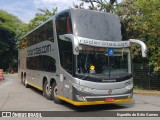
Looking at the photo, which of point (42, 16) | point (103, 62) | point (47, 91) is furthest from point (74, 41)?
point (42, 16)

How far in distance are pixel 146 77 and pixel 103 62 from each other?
9.40 m

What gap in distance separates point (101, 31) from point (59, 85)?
2.88 metres

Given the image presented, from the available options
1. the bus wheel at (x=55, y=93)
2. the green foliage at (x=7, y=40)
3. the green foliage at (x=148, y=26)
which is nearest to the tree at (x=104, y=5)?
the green foliage at (x=148, y=26)

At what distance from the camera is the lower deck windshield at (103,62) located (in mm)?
10086

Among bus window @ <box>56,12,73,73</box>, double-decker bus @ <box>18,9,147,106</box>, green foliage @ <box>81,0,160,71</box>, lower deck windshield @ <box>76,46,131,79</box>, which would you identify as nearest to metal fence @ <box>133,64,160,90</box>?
green foliage @ <box>81,0,160,71</box>

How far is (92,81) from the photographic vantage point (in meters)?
10.0

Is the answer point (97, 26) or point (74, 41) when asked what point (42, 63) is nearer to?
point (97, 26)

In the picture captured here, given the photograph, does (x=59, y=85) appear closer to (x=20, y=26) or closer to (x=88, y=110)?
(x=88, y=110)

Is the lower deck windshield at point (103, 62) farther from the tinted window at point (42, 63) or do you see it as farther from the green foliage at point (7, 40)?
the green foliage at point (7, 40)

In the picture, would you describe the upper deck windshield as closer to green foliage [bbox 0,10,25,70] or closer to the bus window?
the bus window

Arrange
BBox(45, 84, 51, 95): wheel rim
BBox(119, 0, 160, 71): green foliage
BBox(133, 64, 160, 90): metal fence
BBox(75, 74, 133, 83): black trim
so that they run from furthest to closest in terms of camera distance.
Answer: BBox(133, 64, 160, 90): metal fence → BBox(119, 0, 160, 71): green foliage → BBox(45, 84, 51, 95): wheel rim → BBox(75, 74, 133, 83): black trim

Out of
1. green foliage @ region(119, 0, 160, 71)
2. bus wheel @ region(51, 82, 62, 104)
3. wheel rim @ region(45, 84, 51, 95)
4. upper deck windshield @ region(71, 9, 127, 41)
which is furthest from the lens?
green foliage @ region(119, 0, 160, 71)

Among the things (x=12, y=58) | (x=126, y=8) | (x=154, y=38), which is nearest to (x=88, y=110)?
(x=154, y=38)

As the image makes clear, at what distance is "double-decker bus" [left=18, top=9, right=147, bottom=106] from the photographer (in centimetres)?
1002
